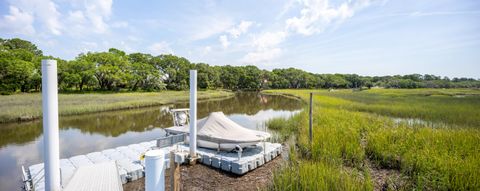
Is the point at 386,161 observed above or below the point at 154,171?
below

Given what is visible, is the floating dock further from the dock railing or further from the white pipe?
the white pipe

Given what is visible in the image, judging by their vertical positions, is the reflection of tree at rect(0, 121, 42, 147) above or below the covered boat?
below

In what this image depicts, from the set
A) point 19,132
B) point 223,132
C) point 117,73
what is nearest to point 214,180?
Answer: point 223,132

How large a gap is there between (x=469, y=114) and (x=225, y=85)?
55.7 meters

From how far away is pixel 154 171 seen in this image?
1.50 metres

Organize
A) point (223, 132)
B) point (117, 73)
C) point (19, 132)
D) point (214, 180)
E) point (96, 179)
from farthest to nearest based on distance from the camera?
point (117, 73)
point (19, 132)
point (223, 132)
point (214, 180)
point (96, 179)

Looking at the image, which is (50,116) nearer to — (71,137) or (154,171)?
(154,171)

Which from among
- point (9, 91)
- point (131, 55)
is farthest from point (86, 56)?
point (9, 91)

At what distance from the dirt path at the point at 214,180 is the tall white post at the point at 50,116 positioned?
2554mm

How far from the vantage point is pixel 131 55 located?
51531mm

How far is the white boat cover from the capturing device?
6.38 meters

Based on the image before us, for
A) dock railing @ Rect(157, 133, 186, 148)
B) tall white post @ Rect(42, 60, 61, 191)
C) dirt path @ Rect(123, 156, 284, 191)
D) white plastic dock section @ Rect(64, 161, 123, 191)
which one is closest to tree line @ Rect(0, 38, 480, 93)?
dock railing @ Rect(157, 133, 186, 148)

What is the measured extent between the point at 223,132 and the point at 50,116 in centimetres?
467

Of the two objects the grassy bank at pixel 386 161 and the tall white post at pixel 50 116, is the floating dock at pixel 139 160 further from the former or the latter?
the tall white post at pixel 50 116
